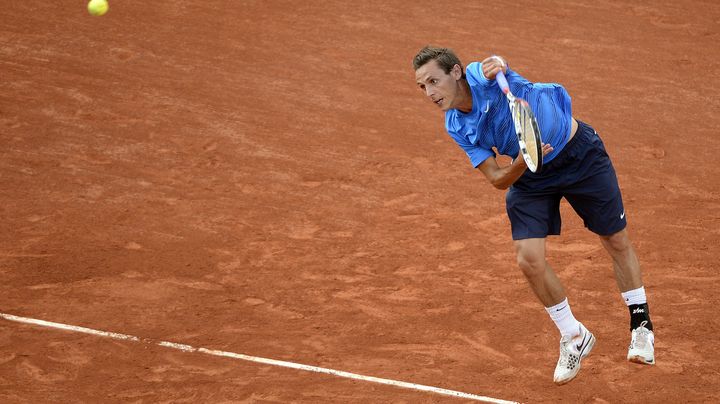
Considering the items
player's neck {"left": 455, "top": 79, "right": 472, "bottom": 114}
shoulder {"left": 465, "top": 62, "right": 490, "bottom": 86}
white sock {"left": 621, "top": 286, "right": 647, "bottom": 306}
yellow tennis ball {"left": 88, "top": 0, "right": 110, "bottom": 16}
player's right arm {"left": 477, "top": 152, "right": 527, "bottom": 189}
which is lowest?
white sock {"left": 621, "top": 286, "right": 647, "bottom": 306}

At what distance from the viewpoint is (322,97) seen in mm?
12891

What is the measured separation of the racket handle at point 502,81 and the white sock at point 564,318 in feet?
5.20

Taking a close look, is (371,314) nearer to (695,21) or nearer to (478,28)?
(478,28)

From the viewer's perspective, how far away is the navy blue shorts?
6.56m

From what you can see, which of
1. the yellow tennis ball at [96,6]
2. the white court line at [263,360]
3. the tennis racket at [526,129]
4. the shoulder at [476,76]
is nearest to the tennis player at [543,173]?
the shoulder at [476,76]

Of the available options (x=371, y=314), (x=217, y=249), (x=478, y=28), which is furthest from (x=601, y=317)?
(x=478, y=28)

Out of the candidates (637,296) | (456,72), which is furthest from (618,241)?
(456,72)

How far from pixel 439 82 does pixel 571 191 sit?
1255 millimetres

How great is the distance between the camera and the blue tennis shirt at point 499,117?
644cm

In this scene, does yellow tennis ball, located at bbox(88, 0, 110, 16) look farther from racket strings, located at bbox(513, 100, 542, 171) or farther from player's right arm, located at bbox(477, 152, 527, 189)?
racket strings, located at bbox(513, 100, 542, 171)

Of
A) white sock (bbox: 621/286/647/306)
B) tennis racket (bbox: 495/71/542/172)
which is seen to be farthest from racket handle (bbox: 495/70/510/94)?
white sock (bbox: 621/286/647/306)

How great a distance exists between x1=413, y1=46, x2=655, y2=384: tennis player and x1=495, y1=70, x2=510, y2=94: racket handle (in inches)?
1.7

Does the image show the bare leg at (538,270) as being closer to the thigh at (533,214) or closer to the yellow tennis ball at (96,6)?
the thigh at (533,214)

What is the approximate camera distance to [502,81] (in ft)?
20.4
